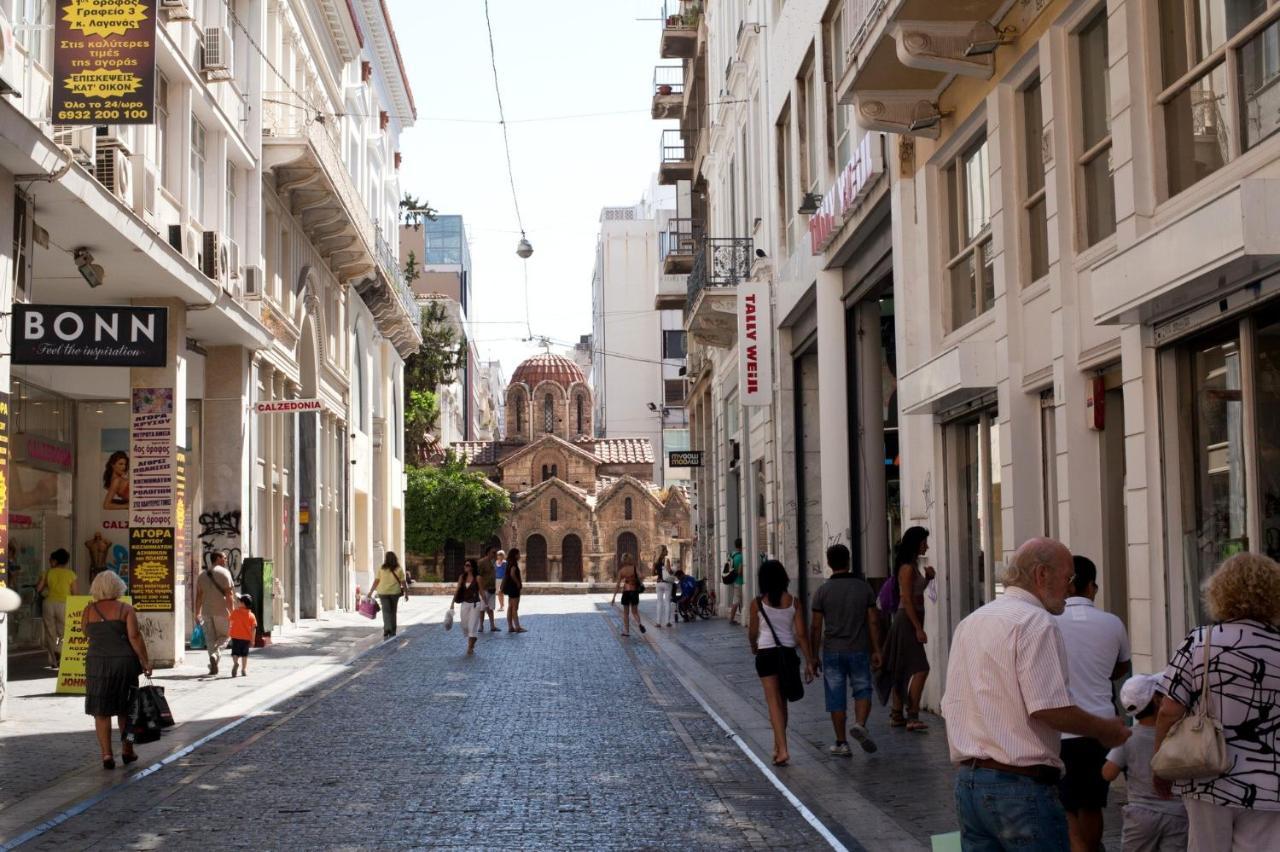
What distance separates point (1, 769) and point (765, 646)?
18.8 ft

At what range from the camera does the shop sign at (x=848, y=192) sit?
17.3 metres

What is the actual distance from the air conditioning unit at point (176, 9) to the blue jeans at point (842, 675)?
14.7 metres

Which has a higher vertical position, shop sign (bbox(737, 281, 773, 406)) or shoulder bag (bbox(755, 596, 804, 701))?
shop sign (bbox(737, 281, 773, 406))

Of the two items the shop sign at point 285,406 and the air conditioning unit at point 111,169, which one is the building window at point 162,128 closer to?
the air conditioning unit at point 111,169

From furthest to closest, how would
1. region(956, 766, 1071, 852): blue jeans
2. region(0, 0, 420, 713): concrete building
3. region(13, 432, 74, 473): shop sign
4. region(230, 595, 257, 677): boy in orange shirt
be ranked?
1. region(13, 432, 74, 473): shop sign
2. region(230, 595, 257, 677): boy in orange shirt
3. region(0, 0, 420, 713): concrete building
4. region(956, 766, 1071, 852): blue jeans

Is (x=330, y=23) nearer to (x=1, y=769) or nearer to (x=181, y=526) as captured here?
(x=181, y=526)

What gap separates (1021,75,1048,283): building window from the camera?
1298 centimetres

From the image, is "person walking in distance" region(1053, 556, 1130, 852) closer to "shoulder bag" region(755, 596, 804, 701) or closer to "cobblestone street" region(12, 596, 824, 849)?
"cobblestone street" region(12, 596, 824, 849)

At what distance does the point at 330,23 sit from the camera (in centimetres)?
3909

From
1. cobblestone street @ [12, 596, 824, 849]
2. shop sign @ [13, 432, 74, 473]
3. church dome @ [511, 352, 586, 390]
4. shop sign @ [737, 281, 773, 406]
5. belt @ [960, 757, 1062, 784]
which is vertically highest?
church dome @ [511, 352, 586, 390]

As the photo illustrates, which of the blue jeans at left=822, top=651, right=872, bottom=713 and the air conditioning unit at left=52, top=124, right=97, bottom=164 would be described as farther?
the air conditioning unit at left=52, top=124, right=97, bottom=164

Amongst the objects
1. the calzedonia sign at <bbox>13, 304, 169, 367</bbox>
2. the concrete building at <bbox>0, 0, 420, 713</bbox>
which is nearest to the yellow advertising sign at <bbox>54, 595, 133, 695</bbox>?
the concrete building at <bbox>0, 0, 420, 713</bbox>

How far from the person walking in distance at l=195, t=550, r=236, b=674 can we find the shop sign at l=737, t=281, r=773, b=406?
9.58 meters

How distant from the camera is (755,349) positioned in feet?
88.0
